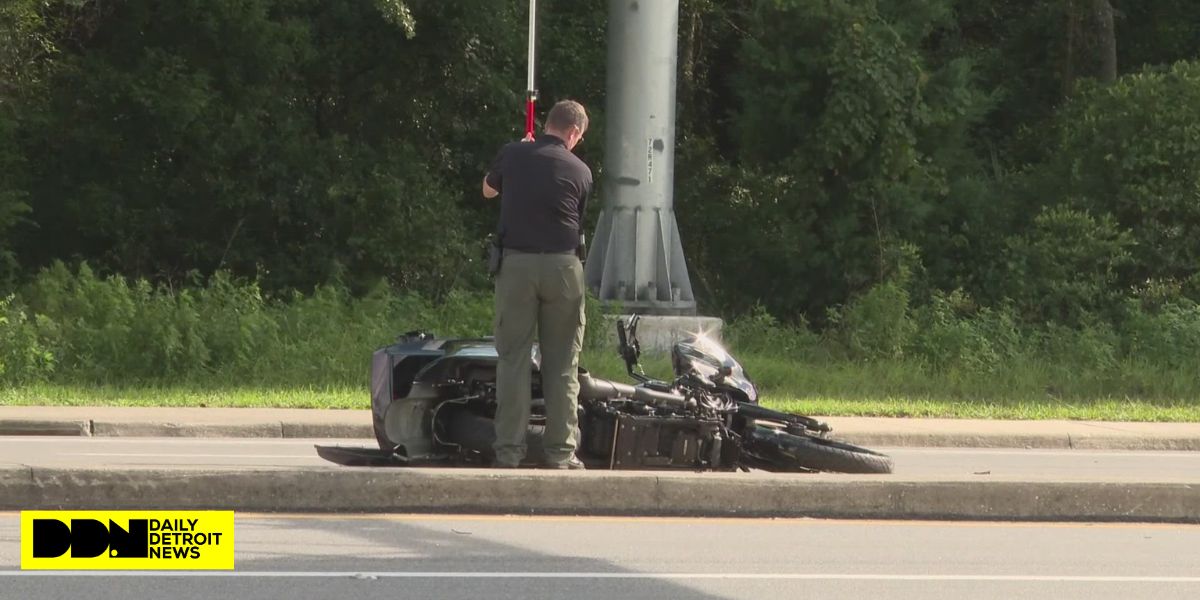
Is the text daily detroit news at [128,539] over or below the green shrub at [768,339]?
over

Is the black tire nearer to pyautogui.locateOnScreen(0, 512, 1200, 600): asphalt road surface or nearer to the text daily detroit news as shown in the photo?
pyautogui.locateOnScreen(0, 512, 1200, 600): asphalt road surface

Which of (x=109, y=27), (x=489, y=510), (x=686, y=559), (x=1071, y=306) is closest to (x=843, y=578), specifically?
(x=686, y=559)

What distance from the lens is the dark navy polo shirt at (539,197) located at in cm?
905

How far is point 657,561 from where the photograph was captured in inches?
320

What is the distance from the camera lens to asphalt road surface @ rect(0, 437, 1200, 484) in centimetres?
1252

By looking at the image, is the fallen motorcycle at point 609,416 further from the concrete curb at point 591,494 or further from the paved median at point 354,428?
the paved median at point 354,428

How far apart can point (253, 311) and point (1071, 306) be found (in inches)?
460

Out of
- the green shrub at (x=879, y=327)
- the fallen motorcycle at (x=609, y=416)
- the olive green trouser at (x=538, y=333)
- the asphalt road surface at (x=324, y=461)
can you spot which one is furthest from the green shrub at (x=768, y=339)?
the olive green trouser at (x=538, y=333)

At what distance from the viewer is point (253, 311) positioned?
20.9 m

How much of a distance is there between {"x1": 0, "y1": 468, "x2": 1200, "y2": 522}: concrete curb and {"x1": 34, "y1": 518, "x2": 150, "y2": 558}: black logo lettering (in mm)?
369

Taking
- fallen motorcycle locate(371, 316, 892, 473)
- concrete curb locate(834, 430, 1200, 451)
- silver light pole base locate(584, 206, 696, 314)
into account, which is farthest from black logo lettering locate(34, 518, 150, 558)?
silver light pole base locate(584, 206, 696, 314)

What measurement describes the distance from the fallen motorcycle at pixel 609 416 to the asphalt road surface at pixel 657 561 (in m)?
0.52

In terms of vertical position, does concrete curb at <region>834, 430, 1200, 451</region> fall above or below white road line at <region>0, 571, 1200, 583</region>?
below

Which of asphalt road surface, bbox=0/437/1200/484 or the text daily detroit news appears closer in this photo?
the text daily detroit news
